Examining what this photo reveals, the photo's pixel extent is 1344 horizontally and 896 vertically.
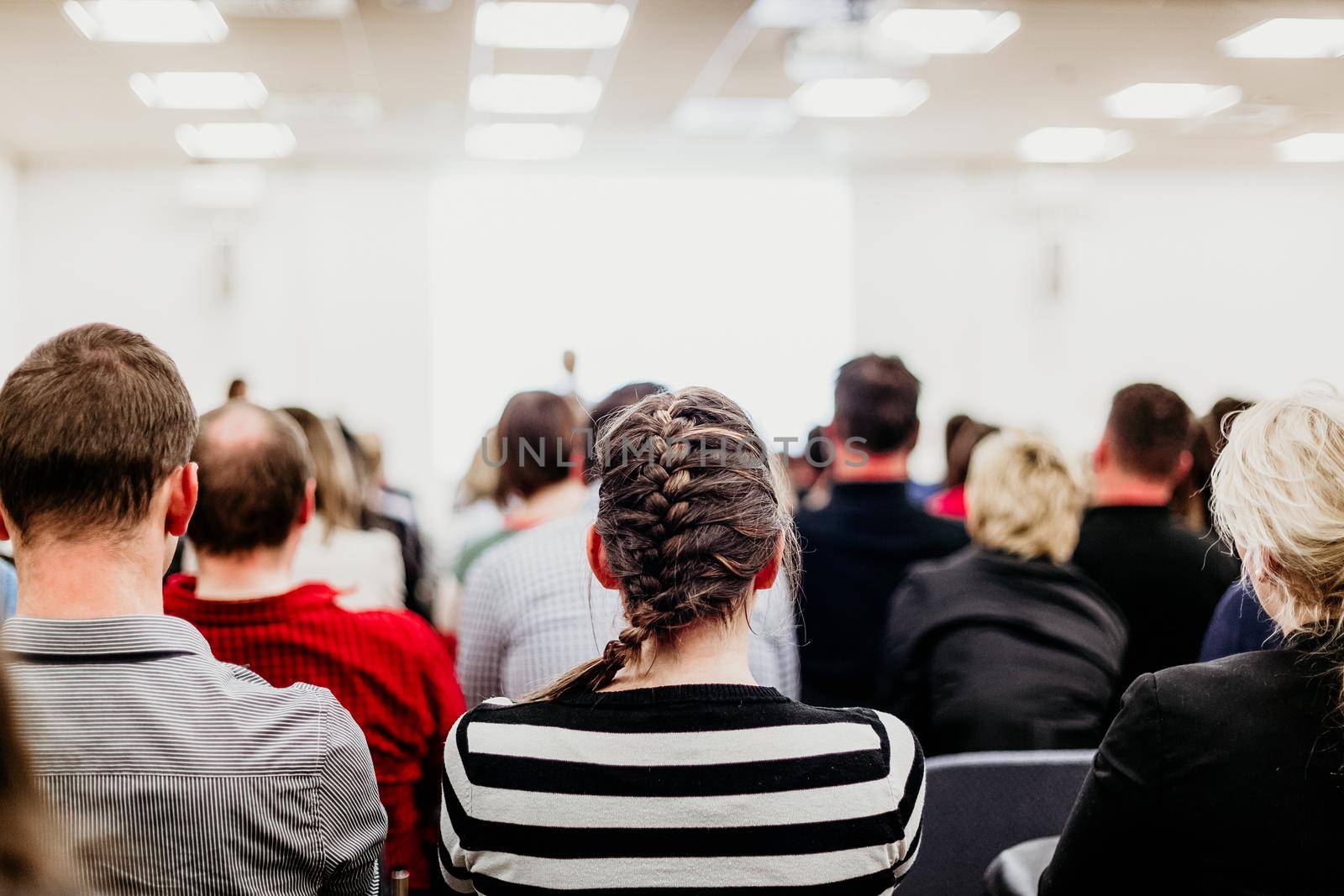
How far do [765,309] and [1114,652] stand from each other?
6844 millimetres

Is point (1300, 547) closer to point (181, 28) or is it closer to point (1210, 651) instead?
point (1210, 651)

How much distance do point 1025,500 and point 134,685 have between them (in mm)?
1699

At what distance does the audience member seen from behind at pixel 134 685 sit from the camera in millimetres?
1042

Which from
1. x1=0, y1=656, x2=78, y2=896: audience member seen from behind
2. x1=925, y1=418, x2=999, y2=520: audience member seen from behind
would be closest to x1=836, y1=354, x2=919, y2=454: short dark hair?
x1=925, y1=418, x2=999, y2=520: audience member seen from behind

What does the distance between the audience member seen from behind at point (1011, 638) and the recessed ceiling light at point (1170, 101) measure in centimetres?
557

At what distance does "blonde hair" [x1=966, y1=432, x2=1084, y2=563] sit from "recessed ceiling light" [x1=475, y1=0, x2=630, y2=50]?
3785mm

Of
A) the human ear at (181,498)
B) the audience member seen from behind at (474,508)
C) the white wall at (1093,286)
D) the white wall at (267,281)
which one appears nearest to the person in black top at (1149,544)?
the human ear at (181,498)

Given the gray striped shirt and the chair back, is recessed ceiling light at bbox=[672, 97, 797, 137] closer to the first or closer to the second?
the chair back

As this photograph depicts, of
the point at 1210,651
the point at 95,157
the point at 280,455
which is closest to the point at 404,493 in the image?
the point at 280,455

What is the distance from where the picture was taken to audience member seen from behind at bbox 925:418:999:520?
3.69 meters

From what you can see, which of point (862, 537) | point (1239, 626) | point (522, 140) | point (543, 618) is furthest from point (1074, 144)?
point (543, 618)

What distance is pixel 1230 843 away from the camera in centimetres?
111

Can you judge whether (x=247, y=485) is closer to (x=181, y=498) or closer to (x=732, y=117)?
(x=181, y=498)

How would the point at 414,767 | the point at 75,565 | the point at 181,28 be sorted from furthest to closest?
1. the point at 181,28
2. the point at 414,767
3. the point at 75,565
